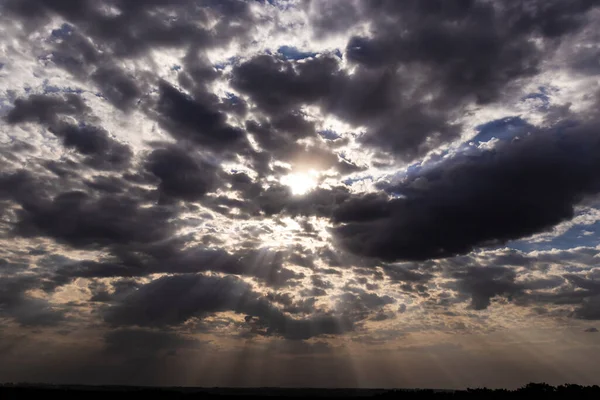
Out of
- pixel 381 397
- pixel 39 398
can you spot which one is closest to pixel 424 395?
pixel 381 397

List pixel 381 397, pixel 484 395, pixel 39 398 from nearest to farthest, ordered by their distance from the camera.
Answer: pixel 484 395 < pixel 381 397 < pixel 39 398

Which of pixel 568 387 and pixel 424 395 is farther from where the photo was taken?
pixel 424 395

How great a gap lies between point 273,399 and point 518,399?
197 ft

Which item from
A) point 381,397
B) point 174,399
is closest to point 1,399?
point 174,399

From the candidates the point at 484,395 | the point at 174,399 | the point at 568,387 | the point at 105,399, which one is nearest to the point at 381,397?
the point at 484,395

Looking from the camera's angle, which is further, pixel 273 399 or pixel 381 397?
pixel 273 399

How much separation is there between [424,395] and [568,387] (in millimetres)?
24909

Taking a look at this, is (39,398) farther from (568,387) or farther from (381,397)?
(568,387)

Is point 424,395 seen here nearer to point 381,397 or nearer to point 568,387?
point 381,397

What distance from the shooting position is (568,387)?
7538cm

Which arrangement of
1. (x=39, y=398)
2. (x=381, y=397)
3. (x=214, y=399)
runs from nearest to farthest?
1. (x=381, y=397)
2. (x=39, y=398)
3. (x=214, y=399)

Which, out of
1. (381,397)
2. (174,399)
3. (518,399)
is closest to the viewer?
(518,399)

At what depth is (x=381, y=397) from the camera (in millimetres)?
85812

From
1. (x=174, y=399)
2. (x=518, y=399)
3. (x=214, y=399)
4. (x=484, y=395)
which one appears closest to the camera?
(x=518, y=399)
